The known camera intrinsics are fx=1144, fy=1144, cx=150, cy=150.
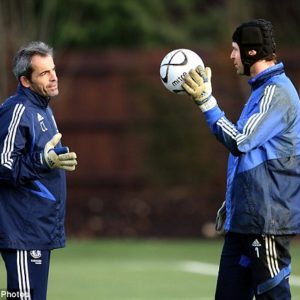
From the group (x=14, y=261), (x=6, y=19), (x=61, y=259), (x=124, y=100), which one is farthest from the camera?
(x=6, y=19)

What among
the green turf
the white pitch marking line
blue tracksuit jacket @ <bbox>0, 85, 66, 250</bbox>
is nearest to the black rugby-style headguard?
blue tracksuit jacket @ <bbox>0, 85, 66, 250</bbox>

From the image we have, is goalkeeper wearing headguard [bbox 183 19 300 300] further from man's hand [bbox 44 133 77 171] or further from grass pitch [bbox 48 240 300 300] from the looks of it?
grass pitch [bbox 48 240 300 300]

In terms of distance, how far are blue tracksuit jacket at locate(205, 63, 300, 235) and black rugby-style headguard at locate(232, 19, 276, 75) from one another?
0.12 metres

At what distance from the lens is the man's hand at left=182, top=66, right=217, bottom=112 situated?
736 centimetres

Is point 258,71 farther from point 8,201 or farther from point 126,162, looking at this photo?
point 126,162

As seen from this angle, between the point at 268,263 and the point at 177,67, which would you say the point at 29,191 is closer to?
the point at 177,67

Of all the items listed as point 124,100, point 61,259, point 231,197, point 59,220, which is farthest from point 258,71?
point 124,100

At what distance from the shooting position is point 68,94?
20.4 m

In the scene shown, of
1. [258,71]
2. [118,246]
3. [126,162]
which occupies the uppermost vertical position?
[258,71]

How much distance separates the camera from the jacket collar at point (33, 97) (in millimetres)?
7749

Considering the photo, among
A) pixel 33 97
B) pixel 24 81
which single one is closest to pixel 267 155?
pixel 33 97

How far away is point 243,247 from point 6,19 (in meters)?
14.8

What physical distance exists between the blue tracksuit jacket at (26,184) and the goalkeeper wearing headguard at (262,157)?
42.4 inches

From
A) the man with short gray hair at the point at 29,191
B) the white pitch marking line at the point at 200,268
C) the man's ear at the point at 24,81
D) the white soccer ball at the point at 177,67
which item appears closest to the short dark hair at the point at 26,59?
the man's ear at the point at 24,81
